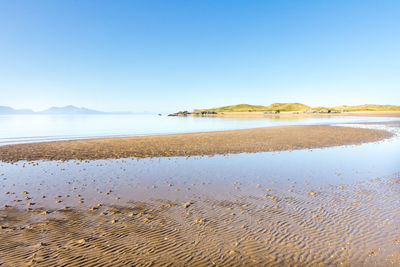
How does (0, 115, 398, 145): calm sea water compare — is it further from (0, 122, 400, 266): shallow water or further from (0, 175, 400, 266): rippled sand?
(0, 175, 400, 266): rippled sand

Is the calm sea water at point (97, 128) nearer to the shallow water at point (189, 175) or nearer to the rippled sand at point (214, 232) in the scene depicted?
the shallow water at point (189, 175)

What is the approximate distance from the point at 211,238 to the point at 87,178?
9888mm

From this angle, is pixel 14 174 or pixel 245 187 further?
pixel 14 174

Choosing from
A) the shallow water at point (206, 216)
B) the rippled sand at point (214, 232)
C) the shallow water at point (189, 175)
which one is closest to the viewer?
the rippled sand at point (214, 232)

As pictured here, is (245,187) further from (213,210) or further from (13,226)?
(13,226)

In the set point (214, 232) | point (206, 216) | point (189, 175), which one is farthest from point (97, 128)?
point (214, 232)

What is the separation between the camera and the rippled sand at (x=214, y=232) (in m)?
5.82

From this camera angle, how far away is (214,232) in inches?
280

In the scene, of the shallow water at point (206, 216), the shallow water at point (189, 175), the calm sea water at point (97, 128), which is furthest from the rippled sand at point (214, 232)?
the calm sea water at point (97, 128)

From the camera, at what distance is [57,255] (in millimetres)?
5930

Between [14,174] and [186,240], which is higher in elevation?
[14,174]

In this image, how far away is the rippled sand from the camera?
5.82 m

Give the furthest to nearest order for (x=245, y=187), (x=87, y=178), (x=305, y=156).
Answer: (x=305, y=156) < (x=87, y=178) < (x=245, y=187)

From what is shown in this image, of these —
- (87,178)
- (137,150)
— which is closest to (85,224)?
(87,178)
